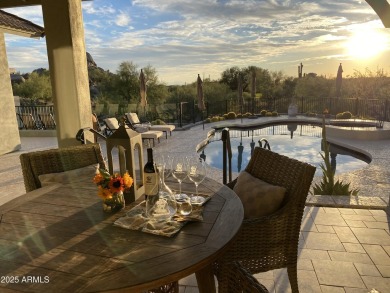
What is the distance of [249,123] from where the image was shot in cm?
1197

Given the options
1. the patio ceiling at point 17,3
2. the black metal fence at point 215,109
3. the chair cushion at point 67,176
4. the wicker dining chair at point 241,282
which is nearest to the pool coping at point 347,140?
the black metal fence at point 215,109

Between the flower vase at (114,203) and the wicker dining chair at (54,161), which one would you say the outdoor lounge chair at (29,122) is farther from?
the flower vase at (114,203)

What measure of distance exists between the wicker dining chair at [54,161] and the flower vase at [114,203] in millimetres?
1237

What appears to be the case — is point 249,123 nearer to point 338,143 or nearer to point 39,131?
point 338,143

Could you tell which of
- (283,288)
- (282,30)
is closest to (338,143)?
(283,288)

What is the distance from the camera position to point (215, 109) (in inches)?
589

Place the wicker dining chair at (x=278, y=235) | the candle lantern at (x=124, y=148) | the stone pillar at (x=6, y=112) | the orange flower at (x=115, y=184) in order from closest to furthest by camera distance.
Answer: the orange flower at (x=115, y=184) → the candle lantern at (x=124, y=148) → the wicker dining chair at (x=278, y=235) → the stone pillar at (x=6, y=112)

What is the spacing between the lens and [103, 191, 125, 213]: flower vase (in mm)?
1465

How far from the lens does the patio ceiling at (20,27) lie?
655 centimetres

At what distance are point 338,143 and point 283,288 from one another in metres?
7.36

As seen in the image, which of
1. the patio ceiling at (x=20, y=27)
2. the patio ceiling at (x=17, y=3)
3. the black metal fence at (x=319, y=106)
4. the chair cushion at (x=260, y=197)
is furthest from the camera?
the black metal fence at (x=319, y=106)

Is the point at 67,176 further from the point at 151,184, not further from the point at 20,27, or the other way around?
the point at 20,27

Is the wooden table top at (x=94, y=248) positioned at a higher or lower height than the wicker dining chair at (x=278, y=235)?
higher

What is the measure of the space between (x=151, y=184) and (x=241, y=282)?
0.66 meters
